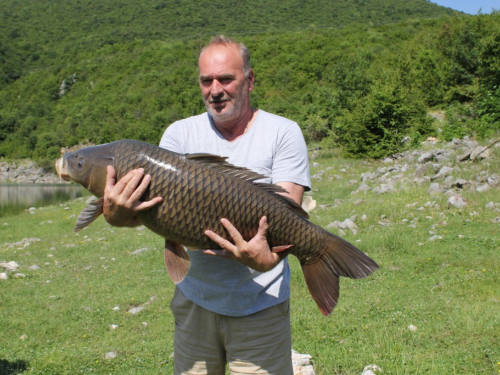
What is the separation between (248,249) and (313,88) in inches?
1913

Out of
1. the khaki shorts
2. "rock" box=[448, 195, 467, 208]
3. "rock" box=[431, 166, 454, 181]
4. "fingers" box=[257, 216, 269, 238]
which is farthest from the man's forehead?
"rock" box=[431, 166, 454, 181]

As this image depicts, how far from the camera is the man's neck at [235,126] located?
219 centimetres

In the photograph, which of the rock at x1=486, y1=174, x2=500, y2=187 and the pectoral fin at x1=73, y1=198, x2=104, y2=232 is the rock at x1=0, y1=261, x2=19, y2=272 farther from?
the rock at x1=486, y1=174, x2=500, y2=187

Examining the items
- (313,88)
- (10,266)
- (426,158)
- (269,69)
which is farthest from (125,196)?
(269,69)

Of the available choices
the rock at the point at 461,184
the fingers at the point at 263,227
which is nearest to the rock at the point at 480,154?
the rock at the point at 461,184

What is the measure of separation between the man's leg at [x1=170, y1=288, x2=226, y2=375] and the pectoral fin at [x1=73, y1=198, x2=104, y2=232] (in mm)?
608

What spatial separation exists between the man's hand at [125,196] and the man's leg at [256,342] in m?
0.68

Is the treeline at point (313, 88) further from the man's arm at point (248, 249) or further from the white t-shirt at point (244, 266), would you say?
the man's arm at point (248, 249)

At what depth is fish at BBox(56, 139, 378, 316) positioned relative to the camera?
1.93m

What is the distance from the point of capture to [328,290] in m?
2.11

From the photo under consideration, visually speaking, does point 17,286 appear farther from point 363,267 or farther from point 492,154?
point 492,154

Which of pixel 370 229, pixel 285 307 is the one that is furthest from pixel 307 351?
pixel 370 229

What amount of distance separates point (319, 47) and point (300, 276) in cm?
6201

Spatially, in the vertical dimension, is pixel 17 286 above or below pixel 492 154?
below
